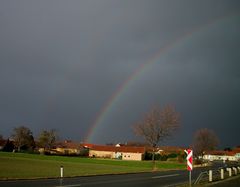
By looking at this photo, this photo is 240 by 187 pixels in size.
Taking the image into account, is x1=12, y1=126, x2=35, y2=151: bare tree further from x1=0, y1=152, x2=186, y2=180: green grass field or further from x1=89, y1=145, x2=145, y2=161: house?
x1=0, y1=152, x2=186, y2=180: green grass field

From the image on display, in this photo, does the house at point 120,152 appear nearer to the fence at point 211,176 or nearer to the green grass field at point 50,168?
the green grass field at point 50,168

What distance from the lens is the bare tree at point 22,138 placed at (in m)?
141

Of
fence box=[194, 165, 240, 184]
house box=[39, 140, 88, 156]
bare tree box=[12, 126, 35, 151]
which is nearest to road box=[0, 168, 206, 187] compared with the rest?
fence box=[194, 165, 240, 184]

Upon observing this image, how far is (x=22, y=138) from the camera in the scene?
141250mm

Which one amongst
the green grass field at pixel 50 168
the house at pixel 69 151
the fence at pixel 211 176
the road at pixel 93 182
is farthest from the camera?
the house at pixel 69 151

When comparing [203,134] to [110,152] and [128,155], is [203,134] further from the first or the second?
[110,152]

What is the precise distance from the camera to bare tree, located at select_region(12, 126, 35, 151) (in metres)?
141

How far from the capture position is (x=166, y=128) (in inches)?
2430

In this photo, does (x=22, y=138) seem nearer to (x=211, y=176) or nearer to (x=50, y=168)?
(x=50, y=168)

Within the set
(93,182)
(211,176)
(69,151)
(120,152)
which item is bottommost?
(69,151)

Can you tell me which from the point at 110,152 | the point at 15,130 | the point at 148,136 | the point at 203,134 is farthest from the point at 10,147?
the point at 148,136

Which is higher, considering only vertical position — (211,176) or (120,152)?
(211,176)

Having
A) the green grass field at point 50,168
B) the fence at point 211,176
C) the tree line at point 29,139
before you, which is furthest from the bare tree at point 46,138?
the fence at point 211,176

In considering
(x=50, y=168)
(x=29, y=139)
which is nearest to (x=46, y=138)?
(x=29, y=139)
